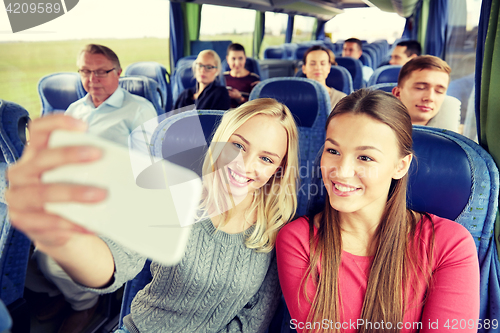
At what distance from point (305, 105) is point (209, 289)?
37.8 inches

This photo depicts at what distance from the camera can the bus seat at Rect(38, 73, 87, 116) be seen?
2.46 m

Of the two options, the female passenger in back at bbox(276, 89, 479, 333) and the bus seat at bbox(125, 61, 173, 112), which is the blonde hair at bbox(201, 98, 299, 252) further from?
the bus seat at bbox(125, 61, 173, 112)

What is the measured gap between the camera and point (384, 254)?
Result: 83 centimetres

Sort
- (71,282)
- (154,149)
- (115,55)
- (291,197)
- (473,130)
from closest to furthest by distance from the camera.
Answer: (71,282) → (291,197) → (154,149) → (115,55) → (473,130)

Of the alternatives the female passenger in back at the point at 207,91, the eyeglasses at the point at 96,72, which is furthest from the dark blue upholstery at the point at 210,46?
the eyeglasses at the point at 96,72

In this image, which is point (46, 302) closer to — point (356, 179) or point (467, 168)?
point (356, 179)

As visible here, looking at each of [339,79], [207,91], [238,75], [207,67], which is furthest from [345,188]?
[238,75]

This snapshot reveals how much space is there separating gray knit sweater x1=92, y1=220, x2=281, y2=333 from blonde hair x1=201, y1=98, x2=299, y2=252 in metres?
0.06

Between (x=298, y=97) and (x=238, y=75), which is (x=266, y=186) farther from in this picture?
(x=238, y=75)

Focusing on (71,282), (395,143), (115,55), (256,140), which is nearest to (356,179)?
(395,143)

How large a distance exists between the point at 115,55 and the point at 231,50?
6.81ft

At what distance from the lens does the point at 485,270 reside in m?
0.86

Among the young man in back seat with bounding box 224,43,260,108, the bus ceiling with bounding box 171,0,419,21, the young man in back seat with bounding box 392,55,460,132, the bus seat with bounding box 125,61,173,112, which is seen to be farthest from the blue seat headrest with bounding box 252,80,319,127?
the bus ceiling with bounding box 171,0,419,21

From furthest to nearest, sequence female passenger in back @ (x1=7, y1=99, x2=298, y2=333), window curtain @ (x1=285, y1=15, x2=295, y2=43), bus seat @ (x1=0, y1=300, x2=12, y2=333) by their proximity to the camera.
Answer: window curtain @ (x1=285, y1=15, x2=295, y2=43) < female passenger in back @ (x1=7, y1=99, x2=298, y2=333) < bus seat @ (x1=0, y1=300, x2=12, y2=333)
